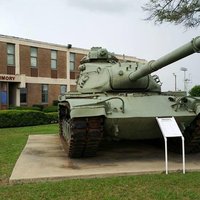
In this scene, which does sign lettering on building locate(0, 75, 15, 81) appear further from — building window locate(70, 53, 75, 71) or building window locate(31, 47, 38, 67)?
building window locate(70, 53, 75, 71)

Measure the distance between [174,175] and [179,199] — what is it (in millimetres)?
1523

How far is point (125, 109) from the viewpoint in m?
8.30

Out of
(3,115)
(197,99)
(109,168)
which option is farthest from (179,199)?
(3,115)

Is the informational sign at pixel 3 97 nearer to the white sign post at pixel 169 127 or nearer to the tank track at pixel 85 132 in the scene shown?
the tank track at pixel 85 132

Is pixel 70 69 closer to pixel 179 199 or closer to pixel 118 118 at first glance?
pixel 118 118

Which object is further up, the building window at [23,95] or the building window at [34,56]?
the building window at [34,56]

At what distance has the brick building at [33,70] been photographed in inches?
1144

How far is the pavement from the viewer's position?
293 inches

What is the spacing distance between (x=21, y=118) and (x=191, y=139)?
44.7 feet

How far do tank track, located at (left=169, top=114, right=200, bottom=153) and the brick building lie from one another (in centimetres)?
2068

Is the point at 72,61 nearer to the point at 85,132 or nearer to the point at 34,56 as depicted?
the point at 34,56

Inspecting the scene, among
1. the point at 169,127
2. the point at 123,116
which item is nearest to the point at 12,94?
the point at 123,116

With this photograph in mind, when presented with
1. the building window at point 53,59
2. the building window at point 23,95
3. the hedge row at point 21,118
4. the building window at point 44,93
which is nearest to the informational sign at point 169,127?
the hedge row at point 21,118

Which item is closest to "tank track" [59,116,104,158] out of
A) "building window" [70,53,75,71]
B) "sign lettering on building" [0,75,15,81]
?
"sign lettering on building" [0,75,15,81]
